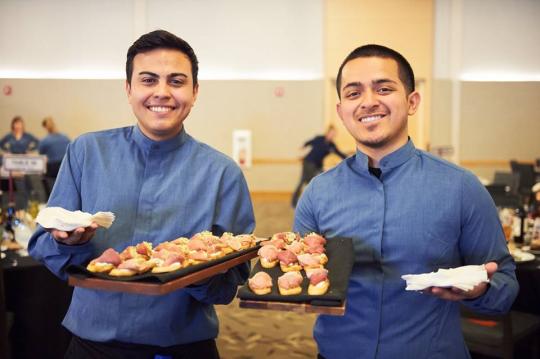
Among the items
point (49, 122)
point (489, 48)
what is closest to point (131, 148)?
point (49, 122)

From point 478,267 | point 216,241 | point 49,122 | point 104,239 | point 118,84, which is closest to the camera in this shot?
point 478,267

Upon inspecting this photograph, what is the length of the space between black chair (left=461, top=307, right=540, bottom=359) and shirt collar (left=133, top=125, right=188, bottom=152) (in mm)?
1786

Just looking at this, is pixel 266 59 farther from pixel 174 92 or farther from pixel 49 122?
pixel 174 92

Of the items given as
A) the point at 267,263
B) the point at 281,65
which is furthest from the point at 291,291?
the point at 281,65

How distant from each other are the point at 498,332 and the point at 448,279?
1.76 metres

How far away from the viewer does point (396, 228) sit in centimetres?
152

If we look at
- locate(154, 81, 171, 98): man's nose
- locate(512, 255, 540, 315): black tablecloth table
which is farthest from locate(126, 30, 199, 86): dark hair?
locate(512, 255, 540, 315): black tablecloth table

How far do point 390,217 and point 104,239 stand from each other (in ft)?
2.57

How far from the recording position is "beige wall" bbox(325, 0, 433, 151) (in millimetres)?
10617

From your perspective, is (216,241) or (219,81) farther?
(219,81)

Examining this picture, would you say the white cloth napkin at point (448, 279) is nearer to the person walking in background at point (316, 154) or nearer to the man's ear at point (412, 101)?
the man's ear at point (412, 101)

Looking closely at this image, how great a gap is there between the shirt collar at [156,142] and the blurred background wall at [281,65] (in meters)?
8.96

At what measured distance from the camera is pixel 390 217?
5.04 ft

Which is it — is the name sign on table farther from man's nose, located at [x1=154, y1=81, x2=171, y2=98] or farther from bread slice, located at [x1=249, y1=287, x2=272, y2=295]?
bread slice, located at [x1=249, y1=287, x2=272, y2=295]
